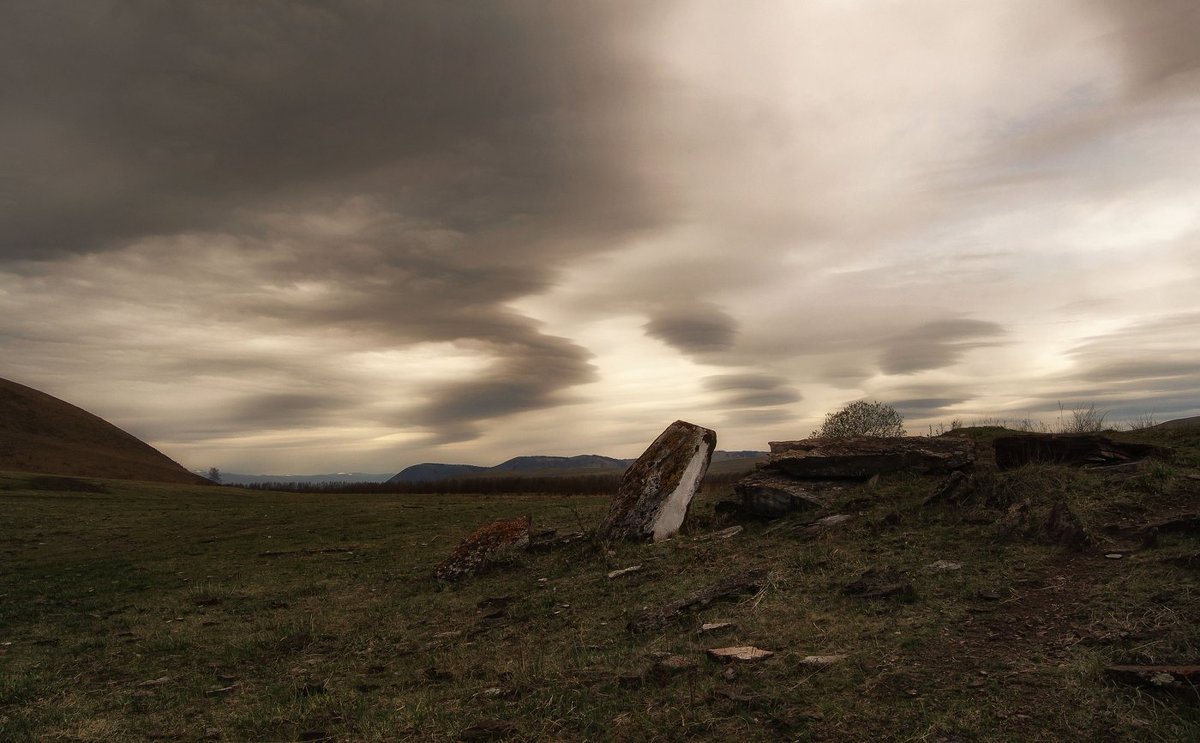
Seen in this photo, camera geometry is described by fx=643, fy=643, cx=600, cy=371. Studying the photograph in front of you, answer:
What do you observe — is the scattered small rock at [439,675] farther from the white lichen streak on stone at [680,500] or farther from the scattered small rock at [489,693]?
the white lichen streak on stone at [680,500]

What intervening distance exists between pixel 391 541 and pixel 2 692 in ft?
40.3

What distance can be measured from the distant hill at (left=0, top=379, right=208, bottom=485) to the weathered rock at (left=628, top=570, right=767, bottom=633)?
345 ft

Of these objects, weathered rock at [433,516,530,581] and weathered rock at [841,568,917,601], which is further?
weathered rock at [433,516,530,581]

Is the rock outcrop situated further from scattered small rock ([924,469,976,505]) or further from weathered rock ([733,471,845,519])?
scattered small rock ([924,469,976,505])

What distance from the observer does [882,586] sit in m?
7.65

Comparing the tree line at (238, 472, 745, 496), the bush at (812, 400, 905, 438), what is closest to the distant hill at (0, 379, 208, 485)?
the tree line at (238, 472, 745, 496)

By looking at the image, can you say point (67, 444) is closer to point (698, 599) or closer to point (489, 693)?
point (489, 693)

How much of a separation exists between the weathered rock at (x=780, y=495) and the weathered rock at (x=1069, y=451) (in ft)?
10.2

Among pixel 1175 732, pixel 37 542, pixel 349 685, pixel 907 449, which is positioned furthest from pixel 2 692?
pixel 37 542

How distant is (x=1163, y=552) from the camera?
7.28 meters

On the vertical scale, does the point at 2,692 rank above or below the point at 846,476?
below

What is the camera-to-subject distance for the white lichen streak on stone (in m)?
13.4

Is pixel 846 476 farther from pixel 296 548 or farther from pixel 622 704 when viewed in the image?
pixel 296 548

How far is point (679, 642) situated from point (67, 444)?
13384cm
